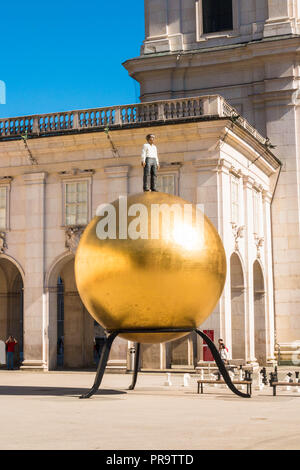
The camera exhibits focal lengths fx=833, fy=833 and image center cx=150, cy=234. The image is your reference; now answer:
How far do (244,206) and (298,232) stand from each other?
236 inches

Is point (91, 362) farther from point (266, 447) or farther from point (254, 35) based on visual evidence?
point (266, 447)

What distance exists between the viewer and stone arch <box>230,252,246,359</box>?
34.6m

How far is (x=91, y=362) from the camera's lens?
1471 inches

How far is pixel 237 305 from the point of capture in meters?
34.9

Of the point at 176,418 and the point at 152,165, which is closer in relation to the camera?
the point at 176,418

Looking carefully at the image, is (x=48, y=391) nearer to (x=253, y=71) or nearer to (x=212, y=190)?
(x=212, y=190)

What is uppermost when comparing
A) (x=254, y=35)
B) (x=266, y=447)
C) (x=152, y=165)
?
(x=254, y=35)

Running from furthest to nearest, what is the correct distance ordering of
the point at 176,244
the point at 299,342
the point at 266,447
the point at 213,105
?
the point at 299,342
the point at 213,105
the point at 176,244
the point at 266,447

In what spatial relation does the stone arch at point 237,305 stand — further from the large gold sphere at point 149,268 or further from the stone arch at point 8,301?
the large gold sphere at point 149,268

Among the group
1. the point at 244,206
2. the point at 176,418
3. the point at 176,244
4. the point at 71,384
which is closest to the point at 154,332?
the point at 176,244

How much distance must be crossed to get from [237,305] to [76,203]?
7.96 m

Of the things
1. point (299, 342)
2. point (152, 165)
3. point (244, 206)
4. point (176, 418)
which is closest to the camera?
point (176, 418)

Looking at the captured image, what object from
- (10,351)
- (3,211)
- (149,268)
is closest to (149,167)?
(149,268)

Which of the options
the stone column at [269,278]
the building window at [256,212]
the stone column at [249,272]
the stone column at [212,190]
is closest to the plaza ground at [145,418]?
the stone column at [212,190]
